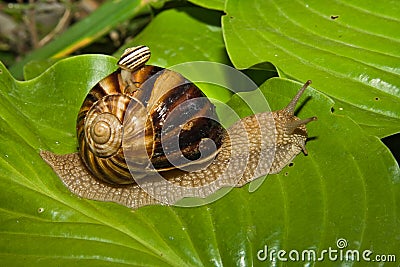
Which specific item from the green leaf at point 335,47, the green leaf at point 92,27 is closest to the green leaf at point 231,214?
the green leaf at point 335,47

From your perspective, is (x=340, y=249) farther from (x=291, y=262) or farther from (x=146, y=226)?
(x=146, y=226)

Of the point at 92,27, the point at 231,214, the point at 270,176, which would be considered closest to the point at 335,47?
the point at 270,176

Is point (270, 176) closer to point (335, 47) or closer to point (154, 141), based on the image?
point (154, 141)

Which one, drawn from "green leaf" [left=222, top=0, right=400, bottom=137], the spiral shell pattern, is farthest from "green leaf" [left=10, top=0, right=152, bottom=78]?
the spiral shell pattern

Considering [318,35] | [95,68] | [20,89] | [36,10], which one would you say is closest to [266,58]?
[318,35]

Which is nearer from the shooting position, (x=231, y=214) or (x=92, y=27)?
(x=231, y=214)

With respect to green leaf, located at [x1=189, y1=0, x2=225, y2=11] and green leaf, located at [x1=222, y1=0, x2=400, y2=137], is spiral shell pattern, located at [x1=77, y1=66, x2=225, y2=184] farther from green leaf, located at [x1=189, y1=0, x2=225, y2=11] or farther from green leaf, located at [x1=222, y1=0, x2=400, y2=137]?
green leaf, located at [x1=189, y1=0, x2=225, y2=11]

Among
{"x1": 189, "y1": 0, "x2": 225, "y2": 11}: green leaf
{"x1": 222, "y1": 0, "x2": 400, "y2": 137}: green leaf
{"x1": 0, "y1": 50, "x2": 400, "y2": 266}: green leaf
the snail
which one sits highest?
{"x1": 189, "y1": 0, "x2": 225, "y2": 11}: green leaf

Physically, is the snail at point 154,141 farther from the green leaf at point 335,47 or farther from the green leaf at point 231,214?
the green leaf at point 335,47
